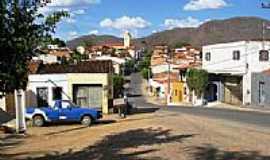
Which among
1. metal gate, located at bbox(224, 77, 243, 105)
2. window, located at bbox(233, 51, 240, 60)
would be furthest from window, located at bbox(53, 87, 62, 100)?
window, located at bbox(233, 51, 240, 60)

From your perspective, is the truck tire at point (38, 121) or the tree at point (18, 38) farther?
the truck tire at point (38, 121)

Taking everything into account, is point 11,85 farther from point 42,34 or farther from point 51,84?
point 51,84

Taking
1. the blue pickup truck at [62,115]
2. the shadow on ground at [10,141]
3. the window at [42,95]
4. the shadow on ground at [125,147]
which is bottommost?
the shadow on ground at [10,141]

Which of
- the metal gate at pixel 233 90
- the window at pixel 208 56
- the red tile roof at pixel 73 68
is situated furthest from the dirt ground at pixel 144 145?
the window at pixel 208 56

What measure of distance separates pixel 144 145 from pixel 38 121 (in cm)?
1704

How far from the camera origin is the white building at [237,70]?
241 feet

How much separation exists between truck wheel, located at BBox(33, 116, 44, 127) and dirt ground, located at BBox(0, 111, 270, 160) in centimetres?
513

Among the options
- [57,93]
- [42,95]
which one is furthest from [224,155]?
[42,95]

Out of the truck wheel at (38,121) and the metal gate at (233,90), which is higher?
the metal gate at (233,90)

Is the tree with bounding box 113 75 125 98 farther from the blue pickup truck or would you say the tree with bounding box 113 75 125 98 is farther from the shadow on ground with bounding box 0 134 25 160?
the shadow on ground with bounding box 0 134 25 160

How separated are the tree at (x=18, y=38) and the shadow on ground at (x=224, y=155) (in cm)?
625

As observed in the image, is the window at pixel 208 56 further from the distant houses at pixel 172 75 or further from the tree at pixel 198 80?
the tree at pixel 198 80

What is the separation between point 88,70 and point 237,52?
106ft

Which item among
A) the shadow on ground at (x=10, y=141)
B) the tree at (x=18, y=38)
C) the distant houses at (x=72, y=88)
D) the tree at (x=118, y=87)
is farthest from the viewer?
the tree at (x=118, y=87)
